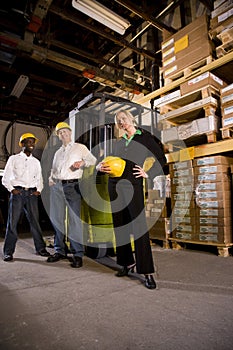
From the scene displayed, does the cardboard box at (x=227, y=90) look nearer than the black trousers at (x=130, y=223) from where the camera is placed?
No

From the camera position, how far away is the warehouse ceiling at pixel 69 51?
4.21 m

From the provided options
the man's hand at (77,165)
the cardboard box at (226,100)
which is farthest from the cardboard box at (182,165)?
the man's hand at (77,165)

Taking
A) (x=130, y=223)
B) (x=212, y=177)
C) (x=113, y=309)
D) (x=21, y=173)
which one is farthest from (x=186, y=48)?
(x=113, y=309)

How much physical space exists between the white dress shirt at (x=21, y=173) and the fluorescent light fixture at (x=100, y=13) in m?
2.59

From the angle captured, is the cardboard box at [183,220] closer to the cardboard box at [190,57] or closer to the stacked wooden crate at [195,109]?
the stacked wooden crate at [195,109]

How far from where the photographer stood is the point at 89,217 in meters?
3.35

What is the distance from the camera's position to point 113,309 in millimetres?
1600

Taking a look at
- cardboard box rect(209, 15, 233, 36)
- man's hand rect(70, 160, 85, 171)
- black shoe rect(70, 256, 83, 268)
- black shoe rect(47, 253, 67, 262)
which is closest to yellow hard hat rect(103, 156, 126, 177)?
man's hand rect(70, 160, 85, 171)

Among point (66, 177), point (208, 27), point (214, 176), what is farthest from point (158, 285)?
point (208, 27)

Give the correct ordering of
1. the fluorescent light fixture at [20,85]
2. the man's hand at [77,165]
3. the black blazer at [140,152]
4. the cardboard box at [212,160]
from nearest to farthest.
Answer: the black blazer at [140,152]
the man's hand at [77,165]
the cardboard box at [212,160]
the fluorescent light fixture at [20,85]

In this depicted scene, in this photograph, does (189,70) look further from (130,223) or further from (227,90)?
(130,223)

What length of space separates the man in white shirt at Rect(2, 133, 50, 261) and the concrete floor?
66 centimetres

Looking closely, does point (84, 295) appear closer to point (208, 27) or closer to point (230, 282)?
point (230, 282)

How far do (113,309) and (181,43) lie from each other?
14.0ft
